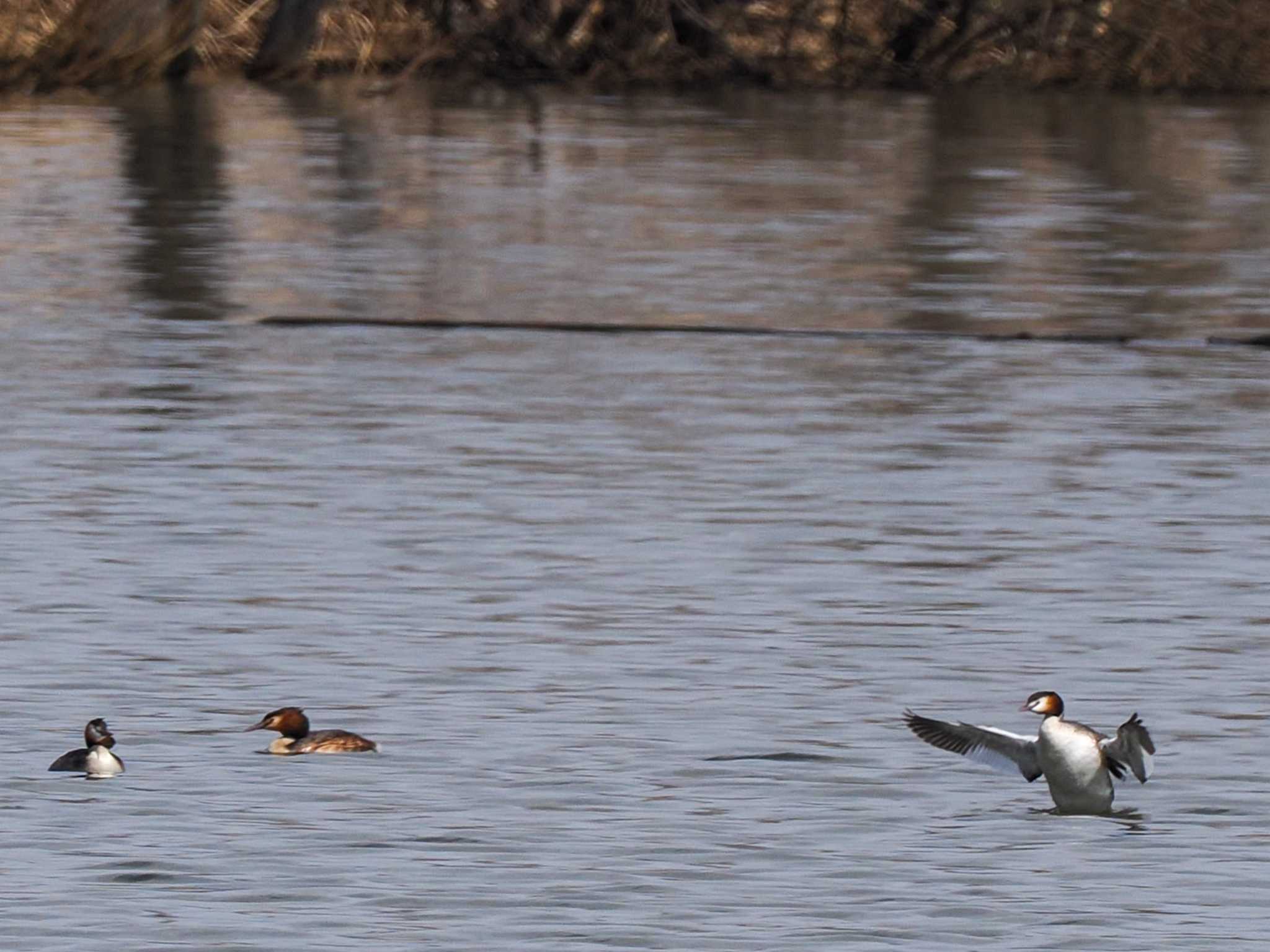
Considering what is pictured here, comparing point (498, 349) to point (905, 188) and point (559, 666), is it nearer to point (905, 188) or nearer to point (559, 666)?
point (559, 666)

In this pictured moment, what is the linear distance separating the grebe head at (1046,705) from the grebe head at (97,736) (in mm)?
1924

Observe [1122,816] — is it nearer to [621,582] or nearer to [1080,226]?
[621,582]

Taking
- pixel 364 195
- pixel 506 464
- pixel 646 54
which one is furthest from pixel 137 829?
pixel 646 54

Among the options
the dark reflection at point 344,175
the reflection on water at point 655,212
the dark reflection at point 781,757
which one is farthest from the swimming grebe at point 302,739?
the dark reflection at point 344,175

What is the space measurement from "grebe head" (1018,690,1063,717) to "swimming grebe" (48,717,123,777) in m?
1.92

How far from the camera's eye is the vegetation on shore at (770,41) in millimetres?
44375

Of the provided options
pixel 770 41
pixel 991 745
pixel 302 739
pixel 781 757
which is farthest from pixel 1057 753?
pixel 770 41

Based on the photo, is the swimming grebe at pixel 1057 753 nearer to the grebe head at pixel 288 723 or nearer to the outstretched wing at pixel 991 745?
the outstretched wing at pixel 991 745

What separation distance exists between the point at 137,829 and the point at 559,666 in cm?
193

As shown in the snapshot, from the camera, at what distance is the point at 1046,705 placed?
786 cm

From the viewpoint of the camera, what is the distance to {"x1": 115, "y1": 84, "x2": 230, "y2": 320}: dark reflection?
18938 mm

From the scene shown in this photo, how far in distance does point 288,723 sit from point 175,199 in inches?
675

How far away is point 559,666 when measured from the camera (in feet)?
30.3

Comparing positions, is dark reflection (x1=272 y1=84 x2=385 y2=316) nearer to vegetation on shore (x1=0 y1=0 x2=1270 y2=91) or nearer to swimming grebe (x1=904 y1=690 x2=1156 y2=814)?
vegetation on shore (x1=0 y1=0 x2=1270 y2=91)
